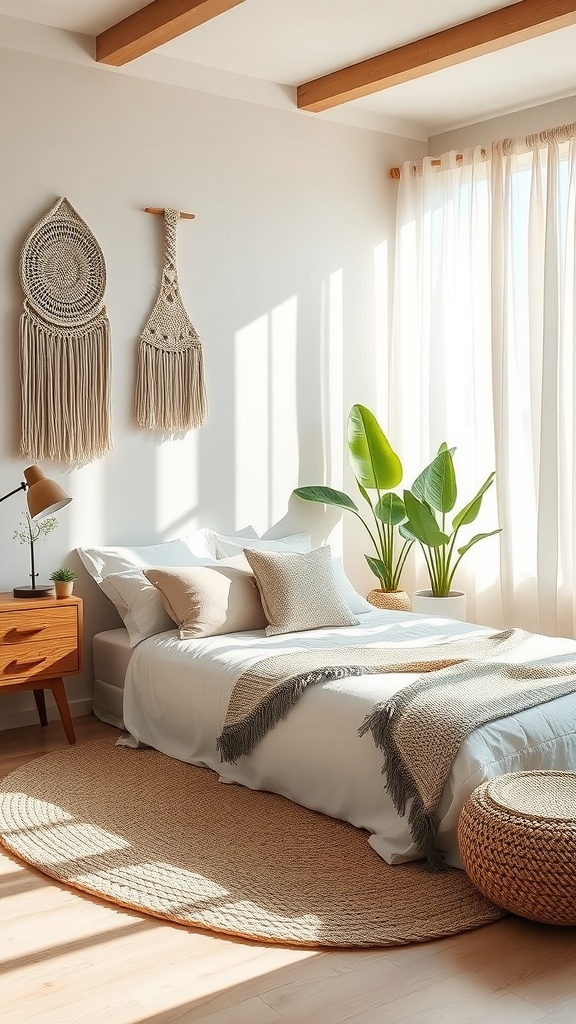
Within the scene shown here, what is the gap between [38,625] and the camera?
12.9 feet

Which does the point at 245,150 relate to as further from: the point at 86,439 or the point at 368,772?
the point at 368,772

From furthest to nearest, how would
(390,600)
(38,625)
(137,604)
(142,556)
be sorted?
(390,600)
(142,556)
(137,604)
(38,625)

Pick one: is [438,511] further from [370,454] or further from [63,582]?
[63,582]

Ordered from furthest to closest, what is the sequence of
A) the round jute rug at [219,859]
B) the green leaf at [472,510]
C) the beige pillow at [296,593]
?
the green leaf at [472,510], the beige pillow at [296,593], the round jute rug at [219,859]

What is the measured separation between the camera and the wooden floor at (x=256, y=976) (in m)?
2.21

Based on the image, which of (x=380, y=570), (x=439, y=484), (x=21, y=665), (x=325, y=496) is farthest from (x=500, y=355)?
(x=21, y=665)

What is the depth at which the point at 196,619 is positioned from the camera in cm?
411

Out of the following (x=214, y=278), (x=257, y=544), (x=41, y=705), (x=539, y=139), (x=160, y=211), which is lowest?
(x=41, y=705)

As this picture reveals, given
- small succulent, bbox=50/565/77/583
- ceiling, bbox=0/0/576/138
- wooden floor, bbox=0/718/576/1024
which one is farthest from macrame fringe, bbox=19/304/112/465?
wooden floor, bbox=0/718/576/1024

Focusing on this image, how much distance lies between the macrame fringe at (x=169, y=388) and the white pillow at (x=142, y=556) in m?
0.53

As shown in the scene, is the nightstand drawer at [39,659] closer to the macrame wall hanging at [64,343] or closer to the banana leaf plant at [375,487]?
the macrame wall hanging at [64,343]

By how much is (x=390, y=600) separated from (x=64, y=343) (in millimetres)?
2049

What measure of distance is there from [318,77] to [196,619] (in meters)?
2.65

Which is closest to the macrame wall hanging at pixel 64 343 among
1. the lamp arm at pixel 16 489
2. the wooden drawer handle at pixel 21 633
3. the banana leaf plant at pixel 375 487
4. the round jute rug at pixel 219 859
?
the lamp arm at pixel 16 489
